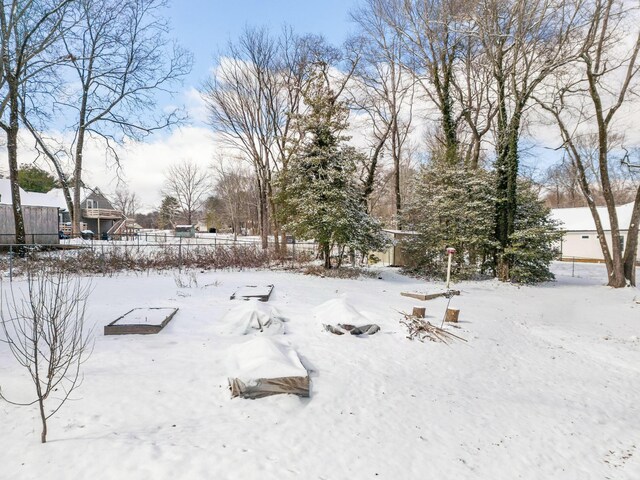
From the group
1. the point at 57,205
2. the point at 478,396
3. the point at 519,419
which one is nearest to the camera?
the point at 519,419

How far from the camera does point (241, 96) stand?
20.2 m

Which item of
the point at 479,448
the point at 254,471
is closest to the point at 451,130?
the point at 479,448

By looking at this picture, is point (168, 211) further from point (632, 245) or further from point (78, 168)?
point (632, 245)

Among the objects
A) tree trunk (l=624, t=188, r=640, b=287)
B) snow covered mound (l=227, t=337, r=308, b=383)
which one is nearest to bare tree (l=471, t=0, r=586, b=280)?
tree trunk (l=624, t=188, r=640, b=287)

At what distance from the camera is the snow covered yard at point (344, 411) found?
267cm

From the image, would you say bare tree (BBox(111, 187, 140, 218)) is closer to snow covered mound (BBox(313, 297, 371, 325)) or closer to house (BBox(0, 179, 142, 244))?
house (BBox(0, 179, 142, 244))

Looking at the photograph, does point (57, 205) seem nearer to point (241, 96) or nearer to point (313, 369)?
point (241, 96)

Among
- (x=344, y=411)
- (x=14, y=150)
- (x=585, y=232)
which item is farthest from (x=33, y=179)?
(x=585, y=232)

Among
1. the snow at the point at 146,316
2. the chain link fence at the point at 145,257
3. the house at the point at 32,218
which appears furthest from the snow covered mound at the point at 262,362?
the house at the point at 32,218

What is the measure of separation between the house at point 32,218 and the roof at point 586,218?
33.3 m

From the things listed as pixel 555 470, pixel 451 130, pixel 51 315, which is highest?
pixel 451 130

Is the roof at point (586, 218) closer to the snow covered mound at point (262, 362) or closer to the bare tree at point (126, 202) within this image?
the snow covered mound at point (262, 362)

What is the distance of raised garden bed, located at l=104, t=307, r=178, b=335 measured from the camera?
16.4ft

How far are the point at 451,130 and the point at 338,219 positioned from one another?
7.23 metres
